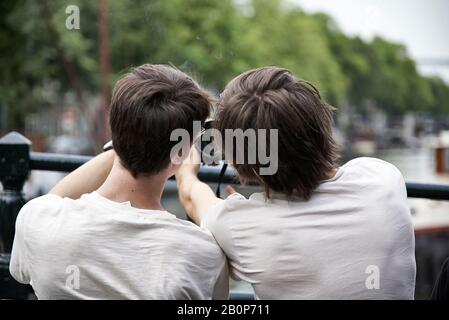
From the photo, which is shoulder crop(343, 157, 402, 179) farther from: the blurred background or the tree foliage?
the tree foliage

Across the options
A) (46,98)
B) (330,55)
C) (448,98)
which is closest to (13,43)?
(46,98)

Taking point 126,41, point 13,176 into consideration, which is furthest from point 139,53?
point 13,176

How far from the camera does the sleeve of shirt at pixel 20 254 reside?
1.50 m

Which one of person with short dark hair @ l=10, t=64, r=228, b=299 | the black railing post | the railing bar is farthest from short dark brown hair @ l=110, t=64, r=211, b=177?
the black railing post

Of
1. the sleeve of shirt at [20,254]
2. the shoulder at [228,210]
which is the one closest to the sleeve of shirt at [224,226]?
the shoulder at [228,210]

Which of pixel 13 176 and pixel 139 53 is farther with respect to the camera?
pixel 139 53

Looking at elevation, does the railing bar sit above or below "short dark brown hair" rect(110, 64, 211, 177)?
below

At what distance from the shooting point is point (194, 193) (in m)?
1.75

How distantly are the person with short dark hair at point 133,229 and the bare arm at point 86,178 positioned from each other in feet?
0.45

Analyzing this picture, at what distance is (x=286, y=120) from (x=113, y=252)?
1.59 feet

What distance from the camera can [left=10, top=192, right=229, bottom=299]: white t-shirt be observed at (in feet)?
4.67

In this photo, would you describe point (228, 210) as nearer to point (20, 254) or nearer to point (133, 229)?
point (133, 229)

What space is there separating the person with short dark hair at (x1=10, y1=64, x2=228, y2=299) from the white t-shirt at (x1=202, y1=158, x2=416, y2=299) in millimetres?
79
